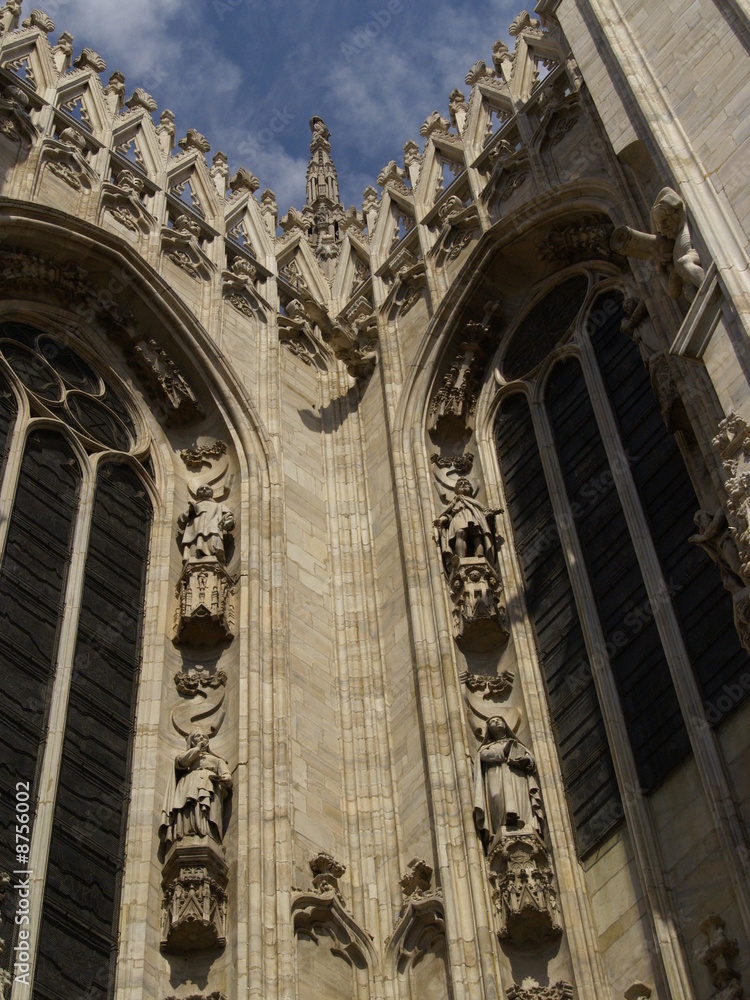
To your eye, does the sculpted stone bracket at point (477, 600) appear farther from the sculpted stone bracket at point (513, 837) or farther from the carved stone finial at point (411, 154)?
the carved stone finial at point (411, 154)

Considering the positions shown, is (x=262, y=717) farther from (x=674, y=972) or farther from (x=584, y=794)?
(x=674, y=972)

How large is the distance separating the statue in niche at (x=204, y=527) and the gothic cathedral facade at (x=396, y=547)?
6 centimetres

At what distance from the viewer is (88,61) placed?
21.6 meters

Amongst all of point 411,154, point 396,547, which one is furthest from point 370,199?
point 396,547

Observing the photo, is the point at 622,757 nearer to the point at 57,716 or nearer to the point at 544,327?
the point at 57,716

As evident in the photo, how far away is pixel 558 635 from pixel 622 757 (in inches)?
78.6

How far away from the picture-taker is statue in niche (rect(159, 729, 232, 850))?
13602 mm

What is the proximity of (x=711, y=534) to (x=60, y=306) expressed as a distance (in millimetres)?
9287

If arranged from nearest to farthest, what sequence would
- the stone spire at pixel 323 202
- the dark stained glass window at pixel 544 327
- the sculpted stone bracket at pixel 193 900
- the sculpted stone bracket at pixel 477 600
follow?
1. the sculpted stone bracket at pixel 193 900
2. the sculpted stone bracket at pixel 477 600
3. the dark stained glass window at pixel 544 327
4. the stone spire at pixel 323 202

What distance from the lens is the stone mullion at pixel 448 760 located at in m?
12.6

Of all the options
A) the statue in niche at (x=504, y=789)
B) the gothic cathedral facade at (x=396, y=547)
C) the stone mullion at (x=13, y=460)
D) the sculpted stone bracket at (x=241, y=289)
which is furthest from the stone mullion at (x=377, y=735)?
the stone mullion at (x=13, y=460)

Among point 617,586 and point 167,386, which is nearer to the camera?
point 617,586

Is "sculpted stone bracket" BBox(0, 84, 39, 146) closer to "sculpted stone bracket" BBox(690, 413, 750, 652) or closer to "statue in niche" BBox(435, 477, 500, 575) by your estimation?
"statue in niche" BBox(435, 477, 500, 575)

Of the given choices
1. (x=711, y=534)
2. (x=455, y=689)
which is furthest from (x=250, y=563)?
(x=711, y=534)
